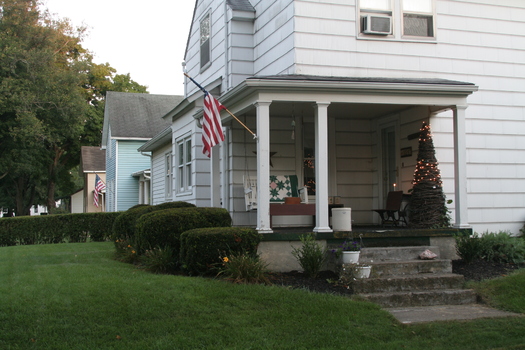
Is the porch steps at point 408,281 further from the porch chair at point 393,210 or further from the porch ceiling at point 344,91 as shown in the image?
the porch ceiling at point 344,91

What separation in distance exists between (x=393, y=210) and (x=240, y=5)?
598 centimetres

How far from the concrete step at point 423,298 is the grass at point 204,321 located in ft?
1.53

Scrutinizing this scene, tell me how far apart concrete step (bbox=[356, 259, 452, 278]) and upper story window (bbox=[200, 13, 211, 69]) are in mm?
8361

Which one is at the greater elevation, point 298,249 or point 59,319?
point 298,249

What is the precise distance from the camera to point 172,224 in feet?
30.7

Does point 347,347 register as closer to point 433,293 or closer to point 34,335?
point 433,293

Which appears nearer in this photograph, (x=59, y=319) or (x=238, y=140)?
(x=59, y=319)

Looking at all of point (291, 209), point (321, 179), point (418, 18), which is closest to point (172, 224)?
point (291, 209)

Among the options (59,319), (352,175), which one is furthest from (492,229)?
(59,319)

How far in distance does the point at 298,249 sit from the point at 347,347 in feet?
10.4

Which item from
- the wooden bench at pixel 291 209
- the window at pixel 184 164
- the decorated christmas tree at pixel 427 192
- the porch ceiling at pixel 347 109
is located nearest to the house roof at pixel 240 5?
the porch ceiling at pixel 347 109

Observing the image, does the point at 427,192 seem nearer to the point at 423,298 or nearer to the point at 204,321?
the point at 423,298

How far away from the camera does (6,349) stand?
17.8ft

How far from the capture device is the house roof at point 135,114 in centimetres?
2897
